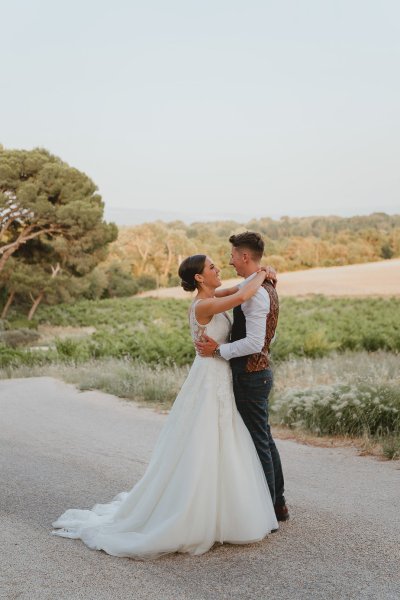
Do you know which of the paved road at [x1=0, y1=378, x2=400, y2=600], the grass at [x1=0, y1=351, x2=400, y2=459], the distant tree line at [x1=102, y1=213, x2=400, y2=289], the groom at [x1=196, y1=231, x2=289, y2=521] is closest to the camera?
the paved road at [x1=0, y1=378, x2=400, y2=600]

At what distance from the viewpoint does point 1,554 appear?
4320 millimetres

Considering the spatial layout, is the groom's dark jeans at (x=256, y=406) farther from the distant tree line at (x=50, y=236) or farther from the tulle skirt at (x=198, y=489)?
the distant tree line at (x=50, y=236)

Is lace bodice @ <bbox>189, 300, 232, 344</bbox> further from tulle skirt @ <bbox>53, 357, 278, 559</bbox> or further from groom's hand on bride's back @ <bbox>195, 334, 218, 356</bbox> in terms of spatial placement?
tulle skirt @ <bbox>53, 357, 278, 559</bbox>

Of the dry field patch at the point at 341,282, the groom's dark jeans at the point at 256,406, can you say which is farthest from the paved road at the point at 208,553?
the dry field patch at the point at 341,282

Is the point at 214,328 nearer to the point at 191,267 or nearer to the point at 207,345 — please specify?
the point at 207,345

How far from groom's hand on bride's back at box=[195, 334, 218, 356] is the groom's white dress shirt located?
0.09m

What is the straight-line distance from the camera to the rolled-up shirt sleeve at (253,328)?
4.34m

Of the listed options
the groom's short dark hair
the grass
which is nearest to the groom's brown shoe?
the groom's short dark hair

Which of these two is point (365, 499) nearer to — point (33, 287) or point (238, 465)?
point (238, 465)

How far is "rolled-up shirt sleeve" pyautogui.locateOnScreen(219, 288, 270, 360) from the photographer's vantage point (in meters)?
4.34

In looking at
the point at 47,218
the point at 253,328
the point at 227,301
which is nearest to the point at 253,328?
the point at 253,328

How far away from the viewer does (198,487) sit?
428cm

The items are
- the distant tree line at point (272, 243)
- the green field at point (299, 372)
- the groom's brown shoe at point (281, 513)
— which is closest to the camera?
the groom's brown shoe at point (281, 513)

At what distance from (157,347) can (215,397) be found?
34.8 ft
